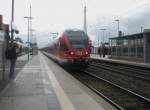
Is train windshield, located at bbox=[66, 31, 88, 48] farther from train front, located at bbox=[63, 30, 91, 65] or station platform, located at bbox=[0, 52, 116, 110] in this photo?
station platform, located at bbox=[0, 52, 116, 110]

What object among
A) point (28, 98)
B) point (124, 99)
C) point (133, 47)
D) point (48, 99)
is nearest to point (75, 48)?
point (124, 99)

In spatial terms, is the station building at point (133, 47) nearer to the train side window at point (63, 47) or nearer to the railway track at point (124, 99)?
the train side window at point (63, 47)

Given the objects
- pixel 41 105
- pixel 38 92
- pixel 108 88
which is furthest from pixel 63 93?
pixel 108 88

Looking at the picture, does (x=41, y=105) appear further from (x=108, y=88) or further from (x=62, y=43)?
(x=62, y=43)

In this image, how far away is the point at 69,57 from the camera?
28.1 meters

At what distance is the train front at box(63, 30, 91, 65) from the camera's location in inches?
1101

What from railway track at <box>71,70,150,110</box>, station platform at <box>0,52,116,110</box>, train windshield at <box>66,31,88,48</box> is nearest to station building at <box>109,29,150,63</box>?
train windshield at <box>66,31,88,48</box>

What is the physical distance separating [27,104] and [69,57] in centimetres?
→ 1617

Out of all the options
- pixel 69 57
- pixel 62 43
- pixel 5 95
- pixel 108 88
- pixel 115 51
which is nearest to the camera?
pixel 5 95

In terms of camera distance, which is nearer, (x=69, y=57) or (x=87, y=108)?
(x=87, y=108)

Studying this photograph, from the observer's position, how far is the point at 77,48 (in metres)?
28.2

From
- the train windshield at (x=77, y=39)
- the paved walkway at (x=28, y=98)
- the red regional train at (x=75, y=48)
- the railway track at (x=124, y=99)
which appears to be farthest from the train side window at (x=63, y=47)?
the paved walkway at (x=28, y=98)

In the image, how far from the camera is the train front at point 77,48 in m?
28.0

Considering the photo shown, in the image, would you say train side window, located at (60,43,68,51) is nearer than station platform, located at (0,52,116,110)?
No
